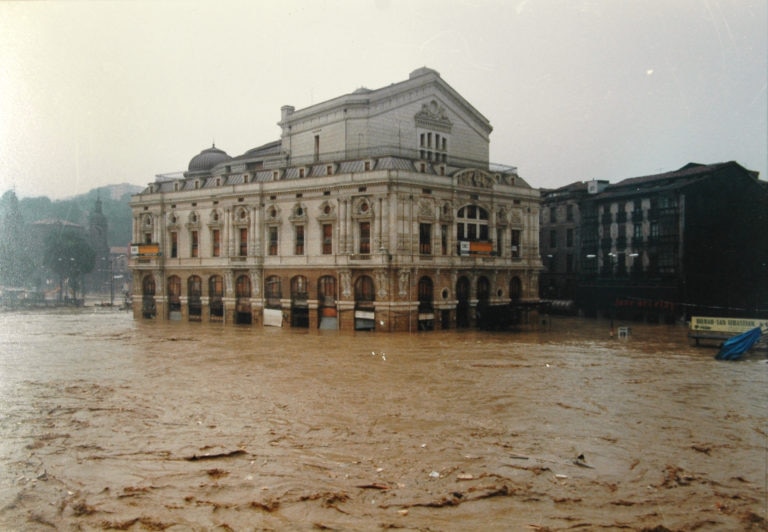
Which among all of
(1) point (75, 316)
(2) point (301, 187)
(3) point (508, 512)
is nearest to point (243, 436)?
(3) point (508, 512)

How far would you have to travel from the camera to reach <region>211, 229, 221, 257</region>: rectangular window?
2394 inches

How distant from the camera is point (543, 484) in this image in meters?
16.2

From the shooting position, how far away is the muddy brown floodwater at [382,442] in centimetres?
1455

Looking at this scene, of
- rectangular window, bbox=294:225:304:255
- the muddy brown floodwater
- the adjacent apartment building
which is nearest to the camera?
the muddy brown floodwater

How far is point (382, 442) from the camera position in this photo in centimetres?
1977

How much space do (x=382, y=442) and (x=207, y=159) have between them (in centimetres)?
5690

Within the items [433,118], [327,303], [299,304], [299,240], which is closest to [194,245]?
[299,240]

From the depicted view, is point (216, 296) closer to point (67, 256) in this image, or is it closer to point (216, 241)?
point (216, 241)

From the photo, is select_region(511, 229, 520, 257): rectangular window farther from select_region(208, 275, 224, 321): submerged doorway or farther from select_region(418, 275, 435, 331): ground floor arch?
select_region(208, 275, 224, 321): submerged doorway

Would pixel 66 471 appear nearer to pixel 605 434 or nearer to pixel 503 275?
pixel 605 434

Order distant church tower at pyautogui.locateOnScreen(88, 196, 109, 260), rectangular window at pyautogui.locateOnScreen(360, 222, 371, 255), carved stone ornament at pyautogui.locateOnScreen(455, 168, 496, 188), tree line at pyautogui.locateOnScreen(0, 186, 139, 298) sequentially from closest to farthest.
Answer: tree line at pyautogui.locateOnScreen(0, 186, 139, 298), rectangular window at pyautogui.locateOnScreen(360, 222, 371, 255), carved stone ornament at pyautogui.locateOnScreen(455, 168, 496, 188), distant church tower at pyautogui.locateOnScreen(88, 196, 109, 260)

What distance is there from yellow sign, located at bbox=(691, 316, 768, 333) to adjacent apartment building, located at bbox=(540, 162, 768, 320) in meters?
21.7

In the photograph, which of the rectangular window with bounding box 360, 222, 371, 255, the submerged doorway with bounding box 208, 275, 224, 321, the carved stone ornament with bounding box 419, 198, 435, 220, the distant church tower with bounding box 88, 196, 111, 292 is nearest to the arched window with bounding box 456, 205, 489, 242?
the carved stone ornament with bounding box 419, 198, 435, 220

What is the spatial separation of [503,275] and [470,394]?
32.7m
